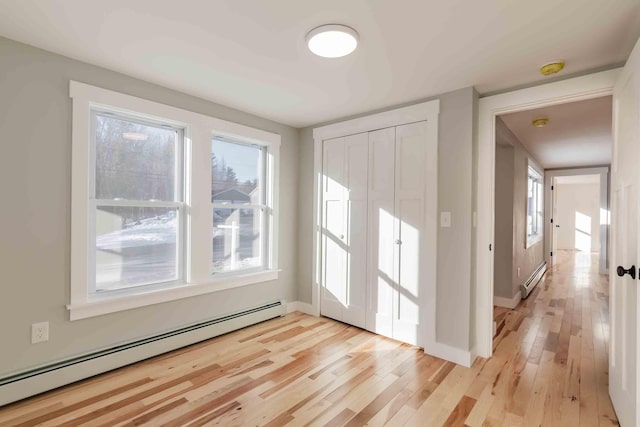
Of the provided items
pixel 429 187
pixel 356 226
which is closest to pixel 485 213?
pixel 429 187

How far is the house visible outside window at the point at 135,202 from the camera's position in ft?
8.17

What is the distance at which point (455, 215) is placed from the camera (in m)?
2.73

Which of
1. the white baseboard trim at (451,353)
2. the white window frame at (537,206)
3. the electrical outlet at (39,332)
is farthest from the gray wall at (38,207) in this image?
the white window frame at (537,206)

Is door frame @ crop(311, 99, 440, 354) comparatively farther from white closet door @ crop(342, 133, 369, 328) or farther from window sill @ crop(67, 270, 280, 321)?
window sill @ crop(67, 270, 280, 321)

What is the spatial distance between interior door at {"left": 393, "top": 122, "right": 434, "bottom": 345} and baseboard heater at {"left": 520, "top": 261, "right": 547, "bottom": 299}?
2.68 meters

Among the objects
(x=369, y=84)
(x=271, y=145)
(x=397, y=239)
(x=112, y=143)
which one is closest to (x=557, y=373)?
(x=397, y=239)

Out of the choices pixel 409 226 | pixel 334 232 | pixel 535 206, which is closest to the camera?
pixel 409 226

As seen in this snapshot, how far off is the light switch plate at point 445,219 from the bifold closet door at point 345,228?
2.78 feet

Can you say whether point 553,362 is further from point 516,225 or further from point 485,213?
point 516,225

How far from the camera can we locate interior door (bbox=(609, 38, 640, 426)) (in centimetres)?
162

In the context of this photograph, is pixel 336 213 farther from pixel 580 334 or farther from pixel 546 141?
pixel 546 141

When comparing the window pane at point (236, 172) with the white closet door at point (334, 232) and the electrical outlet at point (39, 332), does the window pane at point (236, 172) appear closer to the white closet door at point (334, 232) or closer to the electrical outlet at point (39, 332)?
the white closet door at point (334, 232)

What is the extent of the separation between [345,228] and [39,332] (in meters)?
2.72

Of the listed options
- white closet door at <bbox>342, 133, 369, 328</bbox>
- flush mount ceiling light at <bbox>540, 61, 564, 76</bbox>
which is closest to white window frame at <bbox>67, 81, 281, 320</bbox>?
white closet door at <bbox>342, 133, 369, 328</bbox>
